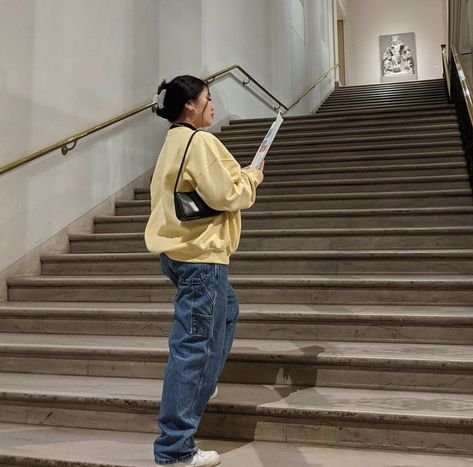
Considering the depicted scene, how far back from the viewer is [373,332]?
104 inches

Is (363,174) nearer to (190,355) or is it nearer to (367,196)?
(367,196)

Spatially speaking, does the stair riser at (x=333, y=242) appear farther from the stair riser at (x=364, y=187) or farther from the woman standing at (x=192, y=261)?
the woman standing at (x=192, y=261)

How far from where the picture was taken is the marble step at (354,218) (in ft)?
12.4

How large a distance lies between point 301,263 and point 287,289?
0.38 meters

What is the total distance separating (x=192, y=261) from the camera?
1.68 m

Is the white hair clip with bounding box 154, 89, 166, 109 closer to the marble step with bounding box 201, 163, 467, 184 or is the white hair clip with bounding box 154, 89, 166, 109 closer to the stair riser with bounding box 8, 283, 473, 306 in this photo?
the stair riser with bounding box 8, 283, 473, 306

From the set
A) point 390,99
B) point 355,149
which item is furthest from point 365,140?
point 390,99

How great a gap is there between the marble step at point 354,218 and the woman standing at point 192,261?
2300 millimetres

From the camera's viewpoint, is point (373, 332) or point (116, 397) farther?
point (373, 332)

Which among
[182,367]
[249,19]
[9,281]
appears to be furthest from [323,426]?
[249,19]

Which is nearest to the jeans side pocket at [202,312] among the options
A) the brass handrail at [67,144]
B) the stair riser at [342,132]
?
the brass handrail at [67,144]

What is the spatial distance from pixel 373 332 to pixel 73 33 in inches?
133

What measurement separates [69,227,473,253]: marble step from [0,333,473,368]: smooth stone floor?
45.3 inches

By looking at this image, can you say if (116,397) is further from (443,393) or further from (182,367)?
(443,393)
